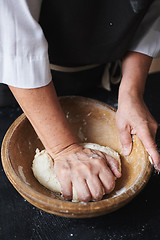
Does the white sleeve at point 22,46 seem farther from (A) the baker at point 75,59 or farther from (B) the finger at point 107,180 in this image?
(B) the finger at point 107,180

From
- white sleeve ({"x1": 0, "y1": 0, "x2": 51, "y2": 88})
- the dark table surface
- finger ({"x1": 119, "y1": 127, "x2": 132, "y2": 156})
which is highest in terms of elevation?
white sleeve ({"x1": 0, "y1": 0, "x2": 51, "y2": 88})

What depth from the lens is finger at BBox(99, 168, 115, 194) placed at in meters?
0.71

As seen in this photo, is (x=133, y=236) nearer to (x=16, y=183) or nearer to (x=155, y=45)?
(x=16, y=183)

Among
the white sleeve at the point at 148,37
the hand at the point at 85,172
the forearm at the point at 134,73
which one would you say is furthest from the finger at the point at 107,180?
the white sleeve at the point at 148,37

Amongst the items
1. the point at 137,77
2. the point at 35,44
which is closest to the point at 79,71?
the point at 137,77

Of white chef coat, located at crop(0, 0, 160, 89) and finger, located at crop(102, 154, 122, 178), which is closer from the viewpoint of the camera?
white chef coat, located at crop(0, 0, 160, 89)

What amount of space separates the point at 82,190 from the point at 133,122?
0.81 ft

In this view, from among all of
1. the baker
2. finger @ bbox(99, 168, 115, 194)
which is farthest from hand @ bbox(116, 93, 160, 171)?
finger @ bbox(99, 168, 115, 194)

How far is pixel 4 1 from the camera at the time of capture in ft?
1.99

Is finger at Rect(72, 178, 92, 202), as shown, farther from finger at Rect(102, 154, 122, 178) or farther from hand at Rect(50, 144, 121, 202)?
finger at Rect(102, 154, 122, 178)

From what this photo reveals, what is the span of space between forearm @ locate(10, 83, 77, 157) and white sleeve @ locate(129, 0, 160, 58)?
358mm

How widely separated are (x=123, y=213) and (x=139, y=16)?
0.55m

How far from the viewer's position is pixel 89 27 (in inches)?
31.5

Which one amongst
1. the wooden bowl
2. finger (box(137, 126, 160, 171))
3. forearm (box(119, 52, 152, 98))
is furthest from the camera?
forearm (box(119, 52, 152, 98))
